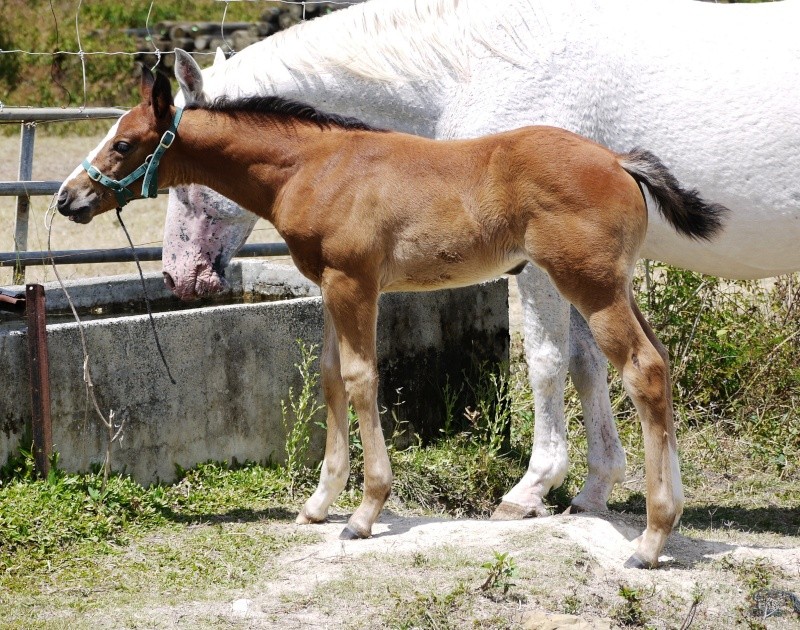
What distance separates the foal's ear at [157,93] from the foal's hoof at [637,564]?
246 centimetres

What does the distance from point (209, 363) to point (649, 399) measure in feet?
6.76

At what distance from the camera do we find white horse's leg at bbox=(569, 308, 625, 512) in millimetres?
5160

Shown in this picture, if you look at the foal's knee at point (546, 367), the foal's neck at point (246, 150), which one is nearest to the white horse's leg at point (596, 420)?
the foal's knee at point (546, 367)

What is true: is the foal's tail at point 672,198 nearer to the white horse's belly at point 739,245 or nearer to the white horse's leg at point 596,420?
the white horse's belly at point 739,245

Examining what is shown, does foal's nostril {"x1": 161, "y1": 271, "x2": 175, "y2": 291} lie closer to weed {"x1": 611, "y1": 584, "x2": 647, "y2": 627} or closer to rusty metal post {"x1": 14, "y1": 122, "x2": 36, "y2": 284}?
rusty metal post {"x1": 14, "y1": 122, "x2": 36, "y2": 284}

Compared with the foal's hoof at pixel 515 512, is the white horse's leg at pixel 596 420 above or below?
above

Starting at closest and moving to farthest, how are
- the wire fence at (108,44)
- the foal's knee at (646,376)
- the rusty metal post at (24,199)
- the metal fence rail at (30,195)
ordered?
the foal's knee at (646,376) < the metal fence rail at (30,195) < the rusty metal post at (24,199) < the wire fence at (108,44)

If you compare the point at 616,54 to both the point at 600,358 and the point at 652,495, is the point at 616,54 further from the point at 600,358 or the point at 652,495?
the point at 652,495

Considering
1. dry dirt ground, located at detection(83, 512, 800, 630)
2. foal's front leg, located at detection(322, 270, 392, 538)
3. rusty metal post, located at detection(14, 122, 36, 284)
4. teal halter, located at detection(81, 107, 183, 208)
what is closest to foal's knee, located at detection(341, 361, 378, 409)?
foal's front leg, located at detection(322, 270, 392, 538)

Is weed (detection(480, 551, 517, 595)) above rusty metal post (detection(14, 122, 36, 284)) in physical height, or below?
below

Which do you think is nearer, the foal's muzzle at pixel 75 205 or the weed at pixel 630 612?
the weed at pixel 630 612

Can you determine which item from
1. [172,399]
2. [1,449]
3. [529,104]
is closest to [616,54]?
[529,104]

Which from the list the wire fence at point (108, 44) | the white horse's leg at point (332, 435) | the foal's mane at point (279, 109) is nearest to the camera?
the foal's mane at point (279, 109)

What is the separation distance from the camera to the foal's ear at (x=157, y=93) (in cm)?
437
